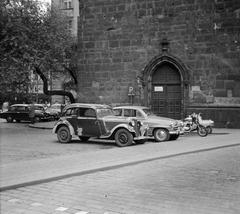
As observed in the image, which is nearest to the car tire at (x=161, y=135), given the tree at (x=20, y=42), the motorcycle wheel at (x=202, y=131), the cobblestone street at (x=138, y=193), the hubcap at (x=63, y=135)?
the motorcycle wheel at (x=202, y=131)

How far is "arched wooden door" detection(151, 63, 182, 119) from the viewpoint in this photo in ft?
73.9

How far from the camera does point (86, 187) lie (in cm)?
724

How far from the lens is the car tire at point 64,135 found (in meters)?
15.3

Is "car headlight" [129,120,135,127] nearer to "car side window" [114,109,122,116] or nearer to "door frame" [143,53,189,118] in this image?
"car side window" [114,109,122,116]

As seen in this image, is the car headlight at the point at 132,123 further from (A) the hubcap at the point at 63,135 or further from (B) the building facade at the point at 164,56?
(B) the building facade at the point at 164,56

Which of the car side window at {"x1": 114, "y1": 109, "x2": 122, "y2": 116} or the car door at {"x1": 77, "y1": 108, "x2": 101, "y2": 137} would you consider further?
the car side window at {"x1": 114, "y1": 109, "x2": 122, "y2": 116}

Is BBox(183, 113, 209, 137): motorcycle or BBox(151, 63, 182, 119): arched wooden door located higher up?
BBox(151, 63, 182, 119): arched wooden door

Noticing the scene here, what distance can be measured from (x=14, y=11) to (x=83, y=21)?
558 cm

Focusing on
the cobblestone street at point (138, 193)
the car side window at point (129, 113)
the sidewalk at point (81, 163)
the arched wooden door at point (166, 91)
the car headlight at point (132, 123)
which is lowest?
the cobblestone street at point (138, 193)

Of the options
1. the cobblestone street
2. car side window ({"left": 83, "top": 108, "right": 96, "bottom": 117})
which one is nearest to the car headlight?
car side window ({"left": 83, "top": 108, "right": 96, "bottom": 117})

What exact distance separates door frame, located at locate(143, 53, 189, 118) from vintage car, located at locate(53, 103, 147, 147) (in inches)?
294

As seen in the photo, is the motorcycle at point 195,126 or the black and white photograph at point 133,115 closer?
the black and white photograph at point 133,115

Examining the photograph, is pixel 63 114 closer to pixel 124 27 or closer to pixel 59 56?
pixel 124 27

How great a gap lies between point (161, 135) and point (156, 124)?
491mm
